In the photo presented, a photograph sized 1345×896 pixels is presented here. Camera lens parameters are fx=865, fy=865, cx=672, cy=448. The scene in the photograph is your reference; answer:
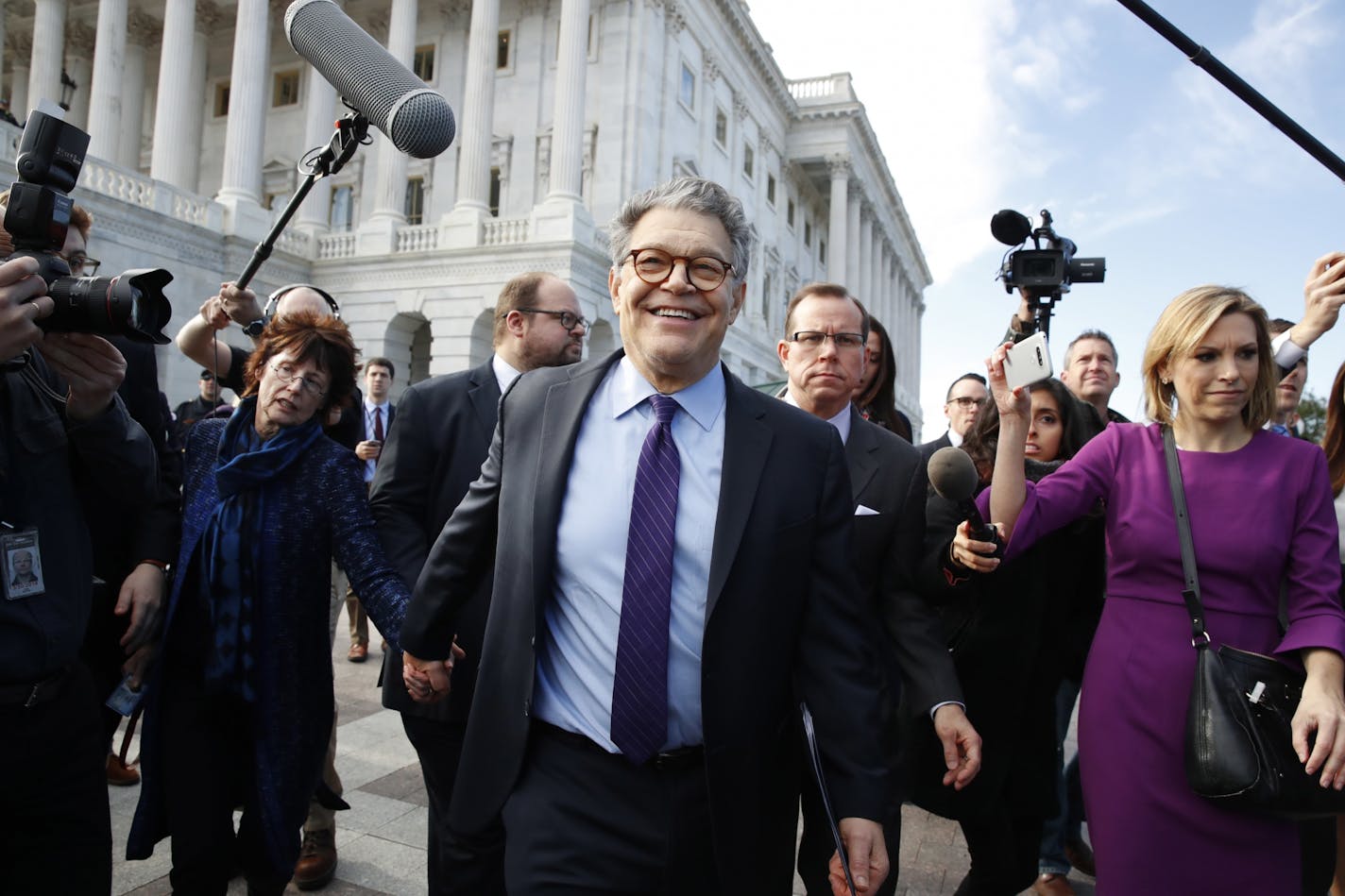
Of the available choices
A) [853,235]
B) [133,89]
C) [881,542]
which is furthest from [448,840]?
[853,235]

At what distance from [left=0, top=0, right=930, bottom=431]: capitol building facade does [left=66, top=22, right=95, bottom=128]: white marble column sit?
8 cm

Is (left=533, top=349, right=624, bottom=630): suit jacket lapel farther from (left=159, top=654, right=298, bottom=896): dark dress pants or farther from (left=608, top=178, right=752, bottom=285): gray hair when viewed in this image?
(left=159, top=654, right=298, bottom=896): dark dress pants

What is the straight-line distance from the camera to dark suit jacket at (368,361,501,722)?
3.09 meters

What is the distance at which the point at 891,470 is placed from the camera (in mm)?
2826

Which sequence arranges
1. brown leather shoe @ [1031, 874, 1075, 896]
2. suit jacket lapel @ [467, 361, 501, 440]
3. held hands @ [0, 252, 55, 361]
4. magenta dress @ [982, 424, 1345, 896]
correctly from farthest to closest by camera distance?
1. brown leather shoe @ [1031, 874, 1075, 896]
2. suit jacket lapel @ [467, 361, 501, 440]
3. magenta dress @ [982, 424, 1345, 896]
4. held hands @ [0, 252, 55, 361]

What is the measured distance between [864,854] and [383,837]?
2.91m

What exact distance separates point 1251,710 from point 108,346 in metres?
3.17

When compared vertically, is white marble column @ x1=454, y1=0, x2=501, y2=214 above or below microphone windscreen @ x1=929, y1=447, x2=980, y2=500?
above

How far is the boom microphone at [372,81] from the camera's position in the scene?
102 inches

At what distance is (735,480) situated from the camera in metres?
1.94

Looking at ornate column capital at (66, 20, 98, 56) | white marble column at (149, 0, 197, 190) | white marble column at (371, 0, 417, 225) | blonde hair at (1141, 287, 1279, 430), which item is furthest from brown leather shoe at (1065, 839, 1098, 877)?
ornate column capital at (66, 20, 98, 56)

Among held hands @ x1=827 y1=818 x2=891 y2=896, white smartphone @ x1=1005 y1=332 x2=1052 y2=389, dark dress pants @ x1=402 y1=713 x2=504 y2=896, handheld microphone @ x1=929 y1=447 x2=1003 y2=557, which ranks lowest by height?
dark dress pants @ x1=402 y1=713 x2=504 y2=896

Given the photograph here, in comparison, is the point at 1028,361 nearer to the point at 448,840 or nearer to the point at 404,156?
the point at 448,840

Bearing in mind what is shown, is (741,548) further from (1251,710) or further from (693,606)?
(1251,710)
